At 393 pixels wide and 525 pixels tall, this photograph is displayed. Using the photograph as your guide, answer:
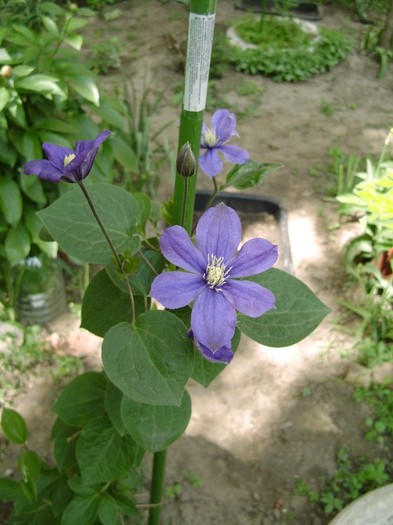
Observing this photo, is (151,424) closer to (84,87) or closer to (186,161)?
(186,161)

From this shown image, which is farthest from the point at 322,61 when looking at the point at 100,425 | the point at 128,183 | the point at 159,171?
the point at 100,425

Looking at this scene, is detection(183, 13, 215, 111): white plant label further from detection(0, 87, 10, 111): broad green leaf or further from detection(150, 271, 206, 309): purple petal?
detection(0, 87, 10, 111): broad green leaf

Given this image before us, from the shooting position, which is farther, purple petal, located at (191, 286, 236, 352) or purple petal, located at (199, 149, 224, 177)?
purple petal, located at (199, 149, 224, 177)

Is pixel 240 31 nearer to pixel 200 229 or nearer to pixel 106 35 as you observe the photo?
pixel 106 35

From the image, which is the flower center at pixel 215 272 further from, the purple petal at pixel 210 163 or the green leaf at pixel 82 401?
the green leaf at pixel 82 401

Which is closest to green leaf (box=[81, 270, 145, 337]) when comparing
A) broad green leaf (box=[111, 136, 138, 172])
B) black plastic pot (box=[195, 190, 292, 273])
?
broad green leaf (box=[111, 136, 138, 172])
